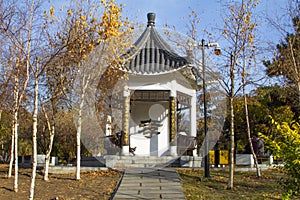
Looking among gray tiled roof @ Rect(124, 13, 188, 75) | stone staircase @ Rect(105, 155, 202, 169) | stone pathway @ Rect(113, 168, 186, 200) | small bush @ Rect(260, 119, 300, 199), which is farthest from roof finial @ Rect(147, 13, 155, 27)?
small bush @ Rect(260, 119, 300, 199)

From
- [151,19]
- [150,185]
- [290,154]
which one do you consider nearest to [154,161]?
[150,185]

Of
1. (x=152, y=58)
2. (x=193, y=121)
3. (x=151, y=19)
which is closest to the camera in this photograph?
(x=152, y=58)

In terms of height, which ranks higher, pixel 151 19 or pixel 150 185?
pixel 151 19

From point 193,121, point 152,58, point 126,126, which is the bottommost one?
point 126,126

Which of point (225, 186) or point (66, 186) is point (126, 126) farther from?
point (225, 186)

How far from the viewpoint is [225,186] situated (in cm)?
941

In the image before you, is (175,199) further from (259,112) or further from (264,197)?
(259,112)

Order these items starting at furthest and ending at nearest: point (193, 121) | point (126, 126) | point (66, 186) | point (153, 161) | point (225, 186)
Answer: point (193, 121), point (126, 126), point (153, 161), point (66, 186), point (225, 186)

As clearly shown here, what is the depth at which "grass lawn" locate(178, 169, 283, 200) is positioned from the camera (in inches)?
326

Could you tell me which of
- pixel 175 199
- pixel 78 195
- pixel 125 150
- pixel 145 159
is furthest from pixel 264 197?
pixel 125 150

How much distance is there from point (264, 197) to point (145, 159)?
534 cm

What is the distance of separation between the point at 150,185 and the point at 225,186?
1956 mm

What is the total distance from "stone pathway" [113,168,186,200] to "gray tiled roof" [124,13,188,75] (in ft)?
13.1

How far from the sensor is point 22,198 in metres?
8.33
